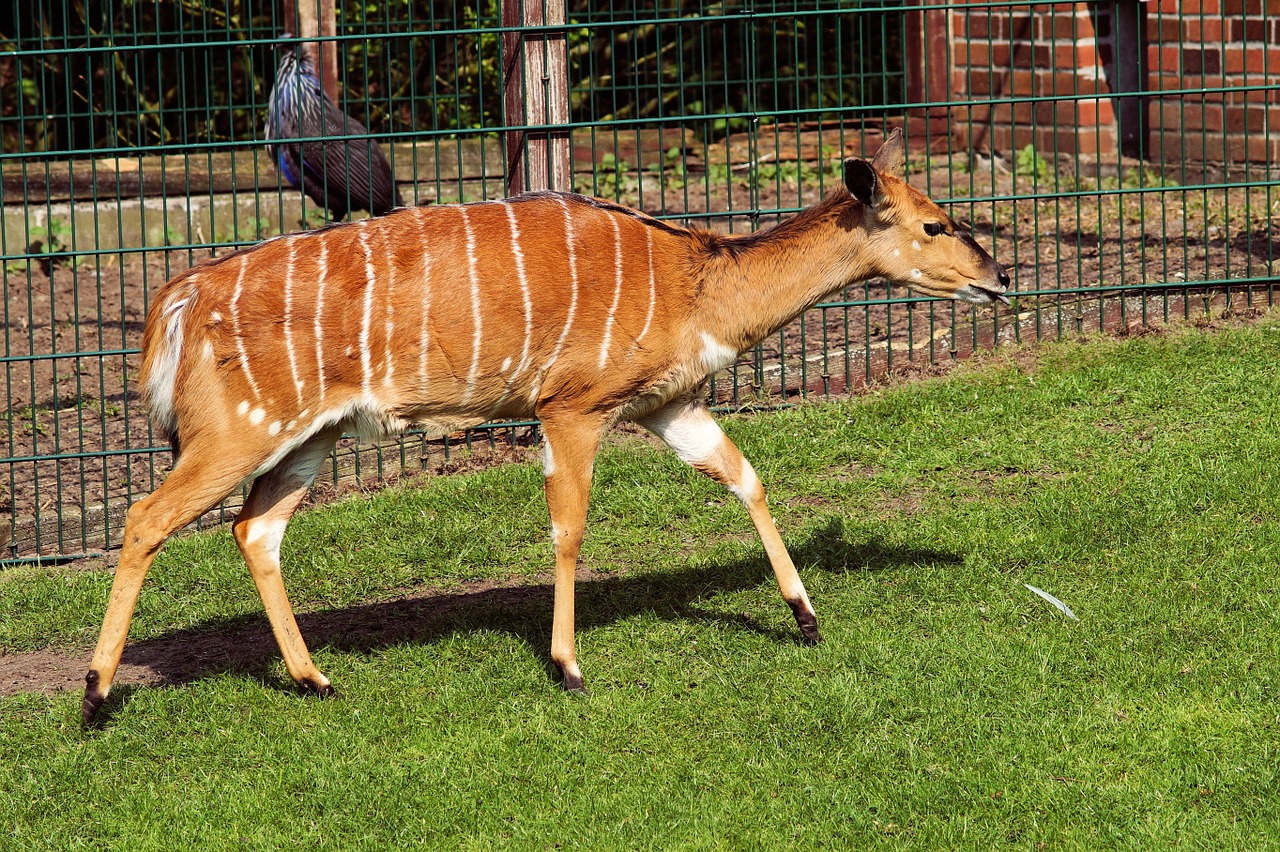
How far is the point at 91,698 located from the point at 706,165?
11.8 feet

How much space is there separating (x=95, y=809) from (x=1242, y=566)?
3449 millimetres

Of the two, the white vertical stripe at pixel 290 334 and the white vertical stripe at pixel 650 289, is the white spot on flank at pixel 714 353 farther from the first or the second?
the white vertical stripe at pixel 290 334

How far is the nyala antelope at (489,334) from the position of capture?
14.4ft

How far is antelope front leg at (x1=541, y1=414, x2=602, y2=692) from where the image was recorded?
15.1 ft

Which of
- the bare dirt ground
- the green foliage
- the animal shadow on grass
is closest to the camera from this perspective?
the animal shadow on grass

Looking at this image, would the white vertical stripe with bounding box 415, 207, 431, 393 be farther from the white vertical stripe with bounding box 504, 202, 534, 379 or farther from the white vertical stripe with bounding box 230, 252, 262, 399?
the white vertical stripe with bounding box 230, 252, 262, 399

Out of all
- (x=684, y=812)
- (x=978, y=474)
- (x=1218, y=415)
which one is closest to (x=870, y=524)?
(x=978, y=474)

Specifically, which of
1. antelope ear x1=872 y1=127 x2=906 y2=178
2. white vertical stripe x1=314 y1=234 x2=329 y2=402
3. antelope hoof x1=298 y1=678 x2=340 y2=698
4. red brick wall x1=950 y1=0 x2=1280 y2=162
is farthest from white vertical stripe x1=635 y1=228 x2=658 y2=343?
red brick wall x1=950 y1=0 x2=1280 y2=162

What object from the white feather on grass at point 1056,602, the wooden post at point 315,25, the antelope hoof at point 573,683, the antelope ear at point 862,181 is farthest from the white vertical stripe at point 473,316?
the wooden post at point 315,25

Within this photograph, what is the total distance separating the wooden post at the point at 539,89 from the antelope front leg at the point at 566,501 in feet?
7.40

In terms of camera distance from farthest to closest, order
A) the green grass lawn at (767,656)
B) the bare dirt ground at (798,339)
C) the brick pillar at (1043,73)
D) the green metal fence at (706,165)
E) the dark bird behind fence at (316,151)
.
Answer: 1. the brick pillar at (1043,73)
2. the dark bird behind fence at (316,151)
3. the green metal fence at (706,165)
4. the bare dirt ground at (798,339)
5. the green grass lawn at (767,656)

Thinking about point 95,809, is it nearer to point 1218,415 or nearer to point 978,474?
point 978,474

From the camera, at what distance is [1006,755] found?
13.2 ft

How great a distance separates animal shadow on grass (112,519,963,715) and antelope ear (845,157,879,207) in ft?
4.24
